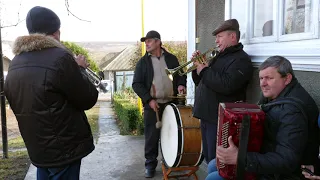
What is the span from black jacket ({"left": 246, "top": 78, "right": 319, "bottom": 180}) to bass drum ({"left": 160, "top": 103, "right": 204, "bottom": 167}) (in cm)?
151

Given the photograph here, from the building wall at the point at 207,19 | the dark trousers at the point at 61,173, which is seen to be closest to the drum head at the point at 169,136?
the building wall at the point at 207,19

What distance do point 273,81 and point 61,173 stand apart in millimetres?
1514

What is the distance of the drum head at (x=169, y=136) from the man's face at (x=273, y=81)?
1.52 meters

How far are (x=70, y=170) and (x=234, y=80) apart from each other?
57.7 inches

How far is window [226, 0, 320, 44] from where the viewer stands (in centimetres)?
235

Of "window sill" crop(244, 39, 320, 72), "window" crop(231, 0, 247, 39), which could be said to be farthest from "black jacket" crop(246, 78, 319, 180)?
"window" crop(231, 0, 247, 39)

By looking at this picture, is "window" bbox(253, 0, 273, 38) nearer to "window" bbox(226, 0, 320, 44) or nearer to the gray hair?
"window" bbox(226, 0, 320, 44)

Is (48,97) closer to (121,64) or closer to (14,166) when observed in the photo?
(14,166)

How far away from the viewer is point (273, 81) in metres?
2.07

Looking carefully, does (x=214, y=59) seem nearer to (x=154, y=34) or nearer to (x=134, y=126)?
(x=154, y=34)

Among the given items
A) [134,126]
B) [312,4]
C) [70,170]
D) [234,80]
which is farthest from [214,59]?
[134,126]

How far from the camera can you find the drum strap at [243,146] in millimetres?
1849

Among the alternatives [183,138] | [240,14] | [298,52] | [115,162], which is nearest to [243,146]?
[298,52]

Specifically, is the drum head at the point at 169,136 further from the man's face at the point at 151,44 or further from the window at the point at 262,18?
the window at the point at 262,18
